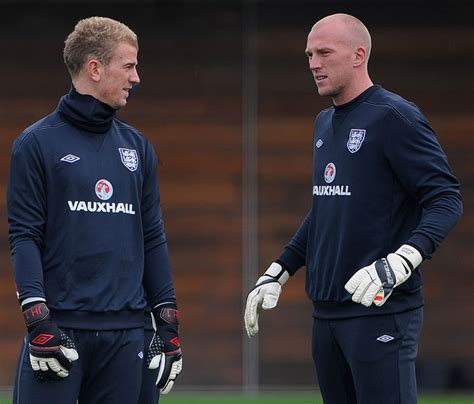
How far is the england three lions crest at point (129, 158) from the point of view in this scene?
15.4 ft

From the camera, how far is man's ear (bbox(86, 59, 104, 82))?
4656mm

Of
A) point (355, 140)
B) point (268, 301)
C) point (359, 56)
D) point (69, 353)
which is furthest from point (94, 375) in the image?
point (359, 56)

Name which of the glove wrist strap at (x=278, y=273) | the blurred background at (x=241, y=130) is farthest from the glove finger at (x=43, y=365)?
the blurred background at (x=241, y=130)

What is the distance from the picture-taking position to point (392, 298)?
475 centimetres

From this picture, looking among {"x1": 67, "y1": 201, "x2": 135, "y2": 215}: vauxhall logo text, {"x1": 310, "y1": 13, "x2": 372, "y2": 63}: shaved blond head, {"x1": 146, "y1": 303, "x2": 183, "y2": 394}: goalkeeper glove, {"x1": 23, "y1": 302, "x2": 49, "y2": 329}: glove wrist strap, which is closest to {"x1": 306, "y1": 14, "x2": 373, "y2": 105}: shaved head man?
{"x1": 310, "y1": 13, "x2": 372, "y2": 63}: shaved blond head

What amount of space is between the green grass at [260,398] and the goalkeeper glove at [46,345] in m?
4.91

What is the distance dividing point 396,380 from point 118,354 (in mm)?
1055

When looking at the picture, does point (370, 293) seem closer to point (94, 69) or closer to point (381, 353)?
point (381, 353)

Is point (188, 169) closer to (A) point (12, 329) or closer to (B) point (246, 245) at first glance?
(B) point (246, 245)

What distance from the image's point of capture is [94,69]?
4.66 meters

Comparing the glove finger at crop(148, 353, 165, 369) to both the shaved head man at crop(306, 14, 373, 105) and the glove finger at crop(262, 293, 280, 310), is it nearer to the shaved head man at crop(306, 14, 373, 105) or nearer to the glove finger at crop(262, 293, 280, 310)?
the glove finger at crop(262, 293, 280, 310)

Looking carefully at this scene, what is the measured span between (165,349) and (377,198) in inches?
39.5

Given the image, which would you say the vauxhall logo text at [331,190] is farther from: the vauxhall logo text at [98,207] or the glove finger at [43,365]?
the glove finger at [43,365]

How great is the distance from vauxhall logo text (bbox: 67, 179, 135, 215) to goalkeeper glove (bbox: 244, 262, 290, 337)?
867mm
